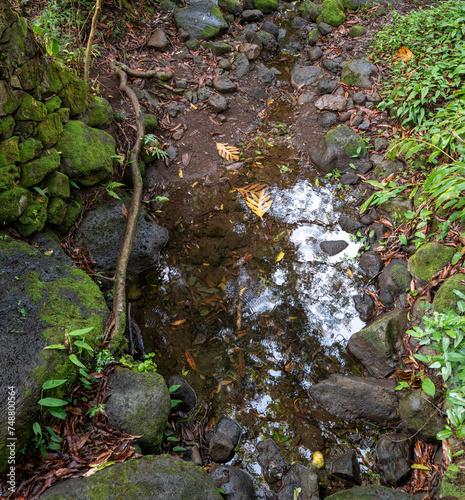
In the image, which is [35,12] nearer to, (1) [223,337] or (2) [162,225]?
(2) [162,225]

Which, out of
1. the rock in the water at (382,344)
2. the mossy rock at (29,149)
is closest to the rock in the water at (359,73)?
the rock in the water at (382,344)

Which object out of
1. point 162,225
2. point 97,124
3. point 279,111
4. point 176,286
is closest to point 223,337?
point 176,286

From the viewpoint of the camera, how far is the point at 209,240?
4.53 meters

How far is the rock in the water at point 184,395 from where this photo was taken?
10.4ft

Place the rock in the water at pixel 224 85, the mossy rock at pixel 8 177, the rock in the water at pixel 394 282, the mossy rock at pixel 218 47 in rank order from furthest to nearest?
the mossy rock at pixel 218 47, the rock in the water at pixel 224 85, the rock in the water at pixel 394 282, the mossy rock at pixel 8 177

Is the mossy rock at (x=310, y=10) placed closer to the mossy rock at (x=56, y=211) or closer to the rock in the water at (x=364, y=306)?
the rock in the water at (x=364, y=306)

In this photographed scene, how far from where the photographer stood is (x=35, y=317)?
8.74 ft

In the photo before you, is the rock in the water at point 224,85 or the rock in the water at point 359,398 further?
the rock in the water at point 224,85

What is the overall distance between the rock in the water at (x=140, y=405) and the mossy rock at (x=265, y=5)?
898 cm

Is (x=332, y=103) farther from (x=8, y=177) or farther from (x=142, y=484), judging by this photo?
(x=142, y=484)

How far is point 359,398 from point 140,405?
2.01 m

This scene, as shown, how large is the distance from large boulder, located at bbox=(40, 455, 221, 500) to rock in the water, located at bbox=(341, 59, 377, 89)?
6504 mm

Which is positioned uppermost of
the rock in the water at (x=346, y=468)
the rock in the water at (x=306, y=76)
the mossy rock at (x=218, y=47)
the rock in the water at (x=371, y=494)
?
the mossy rock at (x=218, y=47)

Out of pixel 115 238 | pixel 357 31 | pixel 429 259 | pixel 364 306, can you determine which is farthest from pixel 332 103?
pixel 115 238
